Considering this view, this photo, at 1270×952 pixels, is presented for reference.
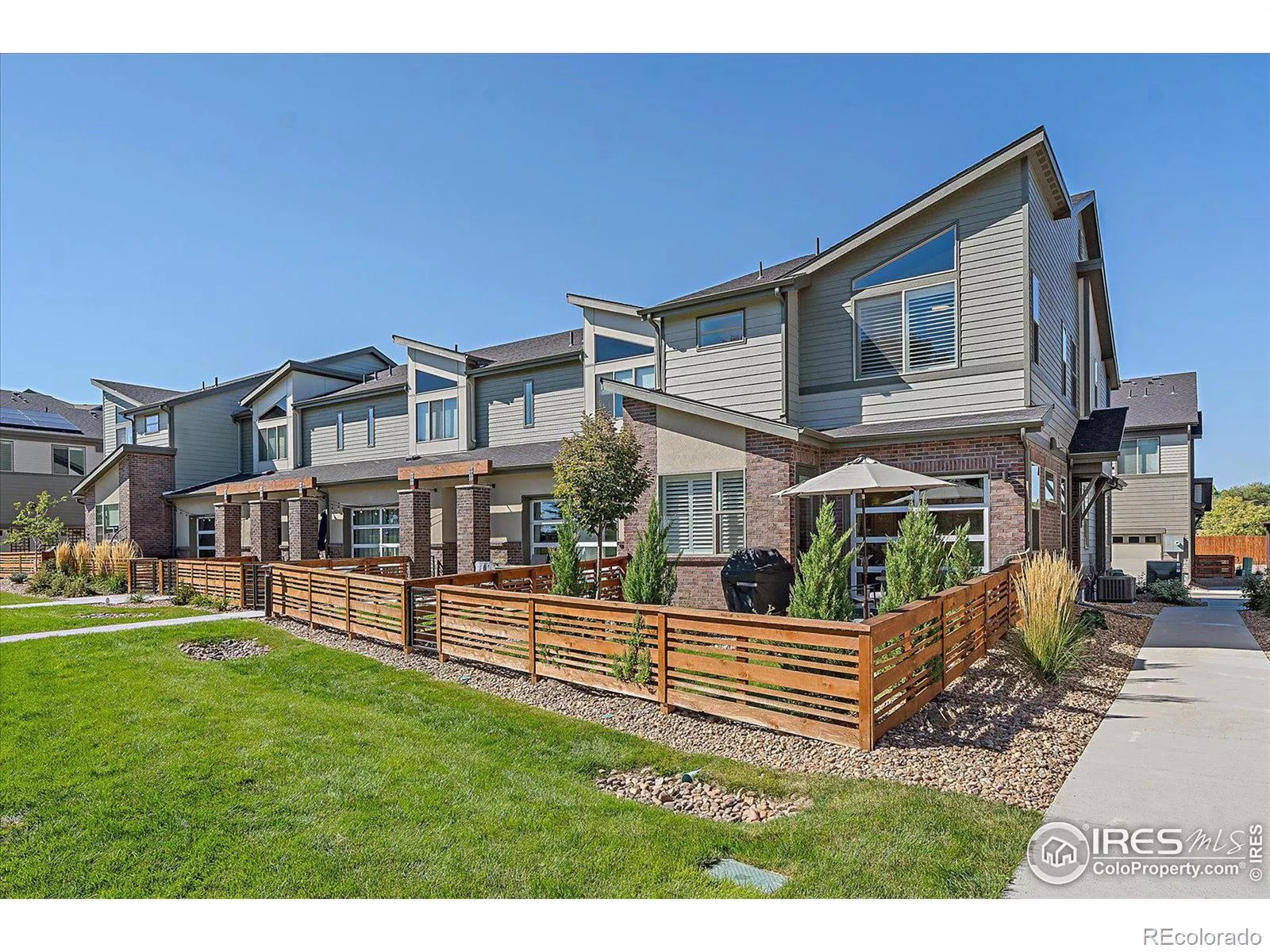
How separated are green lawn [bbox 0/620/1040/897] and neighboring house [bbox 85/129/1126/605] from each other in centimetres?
676

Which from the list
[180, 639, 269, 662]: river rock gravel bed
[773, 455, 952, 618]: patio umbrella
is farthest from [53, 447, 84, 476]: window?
[773, 455, 952, 618]: patio umbrella

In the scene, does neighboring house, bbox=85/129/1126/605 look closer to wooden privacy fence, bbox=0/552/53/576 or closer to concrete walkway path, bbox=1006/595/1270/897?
concrete walkway path, bbox=1006/595/1270/897

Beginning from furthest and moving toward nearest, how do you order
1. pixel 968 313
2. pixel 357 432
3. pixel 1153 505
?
pixel 1153 505
pixel 357 432
pixel 968 313

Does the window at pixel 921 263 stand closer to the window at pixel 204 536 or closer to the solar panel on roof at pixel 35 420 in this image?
the window at pixel 204 536

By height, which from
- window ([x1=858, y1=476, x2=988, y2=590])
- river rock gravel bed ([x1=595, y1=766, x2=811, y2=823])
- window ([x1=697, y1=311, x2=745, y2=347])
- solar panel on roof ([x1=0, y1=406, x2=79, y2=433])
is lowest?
river rock gravel bed ([x1=595, y1=766, x2=811, y2=823])

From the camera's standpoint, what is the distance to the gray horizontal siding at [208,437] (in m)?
27.2

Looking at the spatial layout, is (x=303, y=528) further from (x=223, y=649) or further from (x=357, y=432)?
(x=223, y=649)

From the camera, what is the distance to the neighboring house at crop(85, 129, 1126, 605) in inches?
469

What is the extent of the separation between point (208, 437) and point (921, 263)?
88.1 ft

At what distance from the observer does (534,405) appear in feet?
64.3

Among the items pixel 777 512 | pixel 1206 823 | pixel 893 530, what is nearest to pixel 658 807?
pixel 1206 823

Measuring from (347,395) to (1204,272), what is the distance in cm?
2270

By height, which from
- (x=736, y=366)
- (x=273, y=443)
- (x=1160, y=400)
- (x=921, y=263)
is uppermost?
(x=921, y=263)

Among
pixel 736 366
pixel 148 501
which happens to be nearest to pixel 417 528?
pixel 736 366
